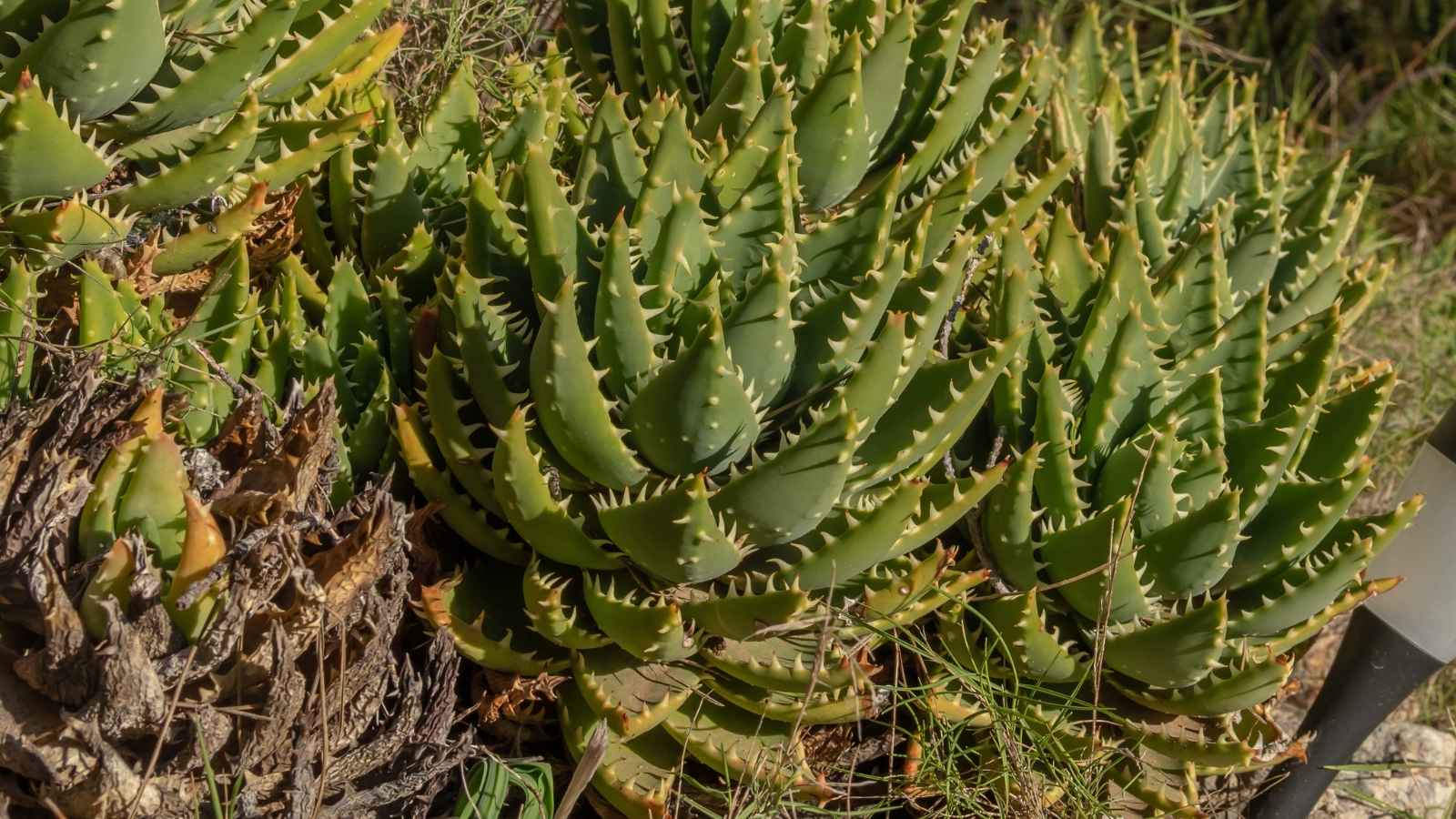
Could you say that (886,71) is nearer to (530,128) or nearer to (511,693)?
(530,128)

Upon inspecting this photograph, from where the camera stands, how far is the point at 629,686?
145cm

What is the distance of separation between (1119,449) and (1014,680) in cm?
32

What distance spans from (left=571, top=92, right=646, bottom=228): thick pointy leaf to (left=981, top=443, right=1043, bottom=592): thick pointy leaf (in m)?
0.56

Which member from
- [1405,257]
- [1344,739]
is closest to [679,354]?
[1344,739]

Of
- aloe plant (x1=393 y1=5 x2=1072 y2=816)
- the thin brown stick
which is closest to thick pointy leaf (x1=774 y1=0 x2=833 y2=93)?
aloe plant (x1=393 y1=5 x2=1072 y2=816)

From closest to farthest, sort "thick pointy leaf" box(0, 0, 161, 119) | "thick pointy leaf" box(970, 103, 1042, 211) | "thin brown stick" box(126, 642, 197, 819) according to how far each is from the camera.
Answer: "thin brown stick" box(126, 642, 197, 819)
"thick pointy leaf" box(0, 0, 161, 119)
"thick pointy leaf" box(970, 103, 1042, 211)

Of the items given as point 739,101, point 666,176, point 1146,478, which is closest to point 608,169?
point 666,176

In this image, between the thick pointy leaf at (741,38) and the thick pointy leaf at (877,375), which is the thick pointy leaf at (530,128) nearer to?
the thick pointy leaf at (741,38)

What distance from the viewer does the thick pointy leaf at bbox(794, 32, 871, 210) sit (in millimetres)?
1503

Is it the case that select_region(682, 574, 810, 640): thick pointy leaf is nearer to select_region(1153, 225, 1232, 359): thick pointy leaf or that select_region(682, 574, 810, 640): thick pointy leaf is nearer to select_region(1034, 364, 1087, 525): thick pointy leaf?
select_region(1034, 364, 1087, 525): thick pointy leaf

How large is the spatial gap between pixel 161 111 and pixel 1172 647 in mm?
1317

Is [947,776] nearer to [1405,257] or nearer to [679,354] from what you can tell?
[679,354]

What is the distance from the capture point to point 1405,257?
138 inches

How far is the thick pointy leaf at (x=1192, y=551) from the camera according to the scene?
1426 millimetres
